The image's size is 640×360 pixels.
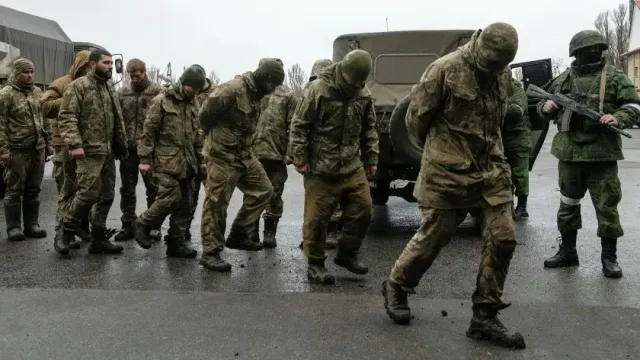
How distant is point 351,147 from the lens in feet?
18.4

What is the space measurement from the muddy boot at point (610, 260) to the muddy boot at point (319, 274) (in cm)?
220

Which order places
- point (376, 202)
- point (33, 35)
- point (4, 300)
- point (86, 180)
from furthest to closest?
1. point (33, 35)
2. point (376, 202)
3. point (86, 180)
4. point (4, 300)

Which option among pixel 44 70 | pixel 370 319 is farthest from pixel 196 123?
pixel 44 70

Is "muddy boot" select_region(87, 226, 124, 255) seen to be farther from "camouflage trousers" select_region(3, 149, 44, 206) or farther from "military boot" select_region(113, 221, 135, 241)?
"camouflage trousers" select_region(3, 149, 44, 206)

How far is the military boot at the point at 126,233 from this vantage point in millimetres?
7641

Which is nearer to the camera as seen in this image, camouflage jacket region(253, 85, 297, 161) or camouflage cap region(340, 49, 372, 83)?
camouflage cap region(340, 49, 372, 83)

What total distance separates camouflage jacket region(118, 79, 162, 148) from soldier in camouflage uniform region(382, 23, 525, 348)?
403 centimetres

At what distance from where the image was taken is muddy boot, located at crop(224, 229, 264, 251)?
21.9 ft

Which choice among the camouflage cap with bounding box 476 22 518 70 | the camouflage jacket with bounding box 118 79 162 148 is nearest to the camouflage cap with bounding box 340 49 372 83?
the camouflage cap with bounding box 476 22 518 70

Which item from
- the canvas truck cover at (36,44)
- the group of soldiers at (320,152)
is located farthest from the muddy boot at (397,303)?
the canvas truck cover at (36,44)

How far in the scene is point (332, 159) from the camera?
553 centimetres

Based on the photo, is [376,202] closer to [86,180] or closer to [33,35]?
[86,180]

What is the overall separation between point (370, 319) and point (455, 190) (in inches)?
40.3

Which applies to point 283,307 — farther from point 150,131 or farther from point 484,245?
point 150,131
